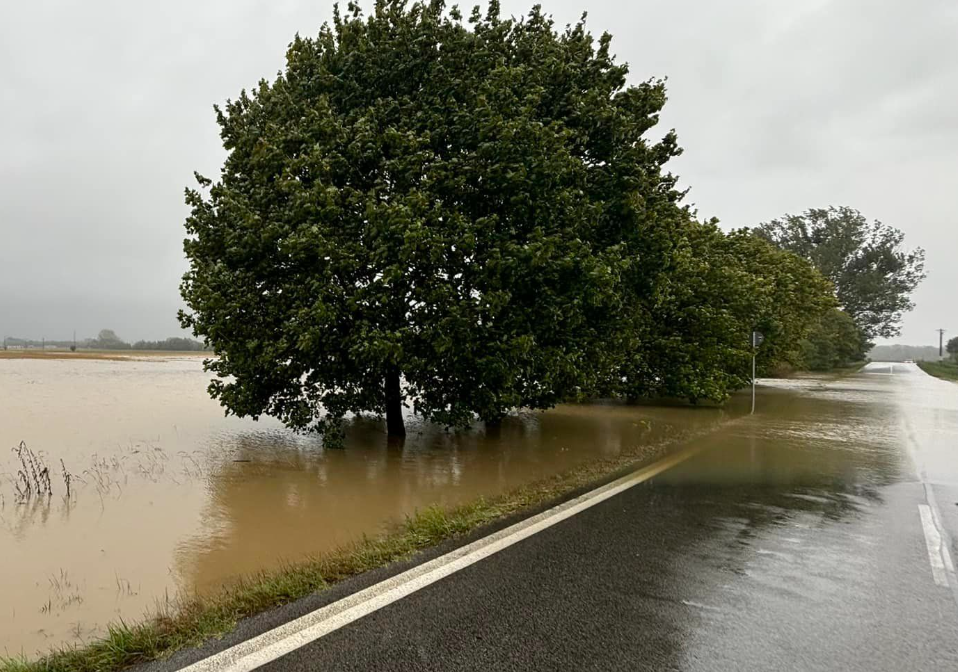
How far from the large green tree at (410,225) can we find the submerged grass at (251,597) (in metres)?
3.25

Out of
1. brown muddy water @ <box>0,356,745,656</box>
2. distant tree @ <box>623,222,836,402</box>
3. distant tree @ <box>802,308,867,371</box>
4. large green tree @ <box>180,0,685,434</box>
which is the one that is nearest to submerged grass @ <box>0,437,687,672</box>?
brown muddy water @ <box>0,356,745,656</box>

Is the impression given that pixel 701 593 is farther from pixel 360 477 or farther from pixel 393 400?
pixel 393 400

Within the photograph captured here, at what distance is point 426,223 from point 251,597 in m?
6.06

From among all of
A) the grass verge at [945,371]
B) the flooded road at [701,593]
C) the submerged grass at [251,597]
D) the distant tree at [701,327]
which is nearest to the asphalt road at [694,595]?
the flooded road at [701,593]

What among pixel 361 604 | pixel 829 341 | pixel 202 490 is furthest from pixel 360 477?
pixel 829 341

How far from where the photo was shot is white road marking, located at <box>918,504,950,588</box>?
4.44m

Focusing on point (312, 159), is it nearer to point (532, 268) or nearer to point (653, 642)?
point (532, 268)

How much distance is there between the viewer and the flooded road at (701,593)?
3.13 m

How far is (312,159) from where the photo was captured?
8336 mm

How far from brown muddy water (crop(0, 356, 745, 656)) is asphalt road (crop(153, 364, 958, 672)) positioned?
1.99 metres

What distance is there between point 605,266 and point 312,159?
479 centimetres

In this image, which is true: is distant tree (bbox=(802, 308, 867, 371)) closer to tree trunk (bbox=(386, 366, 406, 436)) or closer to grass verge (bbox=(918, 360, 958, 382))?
grass verge (bbox=(918, 360, 958, 382))

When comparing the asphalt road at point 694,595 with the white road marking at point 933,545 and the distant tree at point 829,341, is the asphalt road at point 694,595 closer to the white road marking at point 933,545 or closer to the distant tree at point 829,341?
the white road marking at point 933,545

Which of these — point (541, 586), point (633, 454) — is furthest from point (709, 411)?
point (541, 586)
